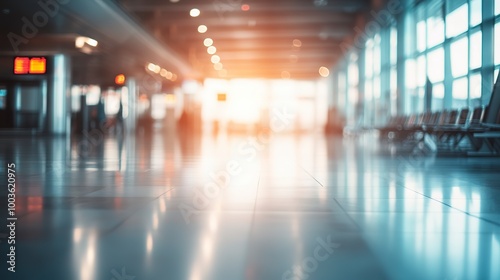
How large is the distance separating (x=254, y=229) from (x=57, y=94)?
22.6 meters

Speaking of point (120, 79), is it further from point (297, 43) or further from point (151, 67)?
point (297, 43)

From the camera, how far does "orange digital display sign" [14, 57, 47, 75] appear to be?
59.6 feet

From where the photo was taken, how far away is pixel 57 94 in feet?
79.7

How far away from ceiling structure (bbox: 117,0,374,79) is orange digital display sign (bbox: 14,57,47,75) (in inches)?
139

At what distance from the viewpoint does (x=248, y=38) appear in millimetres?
30000

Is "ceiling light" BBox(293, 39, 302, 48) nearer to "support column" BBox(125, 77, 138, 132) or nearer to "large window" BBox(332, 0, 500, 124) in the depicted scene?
"large window" BBox(332, 0, 500, 124)

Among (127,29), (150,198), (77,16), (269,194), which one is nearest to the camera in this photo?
(150,198)

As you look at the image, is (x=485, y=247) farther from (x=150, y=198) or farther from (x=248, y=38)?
(x=248, y=38)

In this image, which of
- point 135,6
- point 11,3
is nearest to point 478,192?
point 11,3

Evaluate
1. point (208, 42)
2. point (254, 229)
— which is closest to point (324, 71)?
point (208, 42)

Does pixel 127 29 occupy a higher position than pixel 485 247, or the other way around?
pixel 127 29

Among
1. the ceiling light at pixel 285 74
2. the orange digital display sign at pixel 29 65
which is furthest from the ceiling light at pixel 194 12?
the ceiling light at pixel 285 74

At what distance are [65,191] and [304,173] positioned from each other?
3.24 metres

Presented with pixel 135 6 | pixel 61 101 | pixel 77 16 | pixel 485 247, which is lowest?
pixel 485 247
